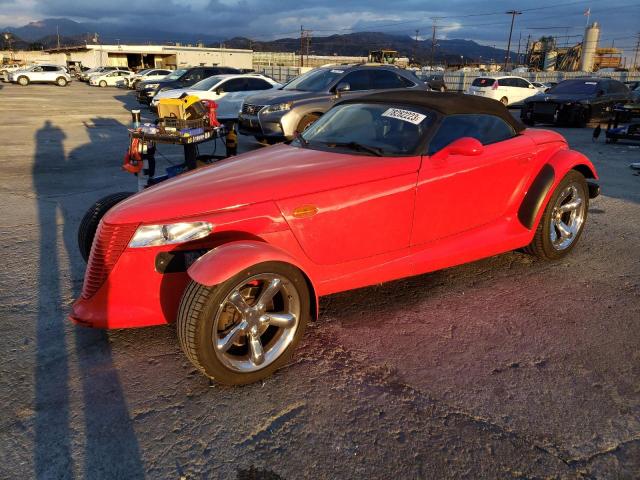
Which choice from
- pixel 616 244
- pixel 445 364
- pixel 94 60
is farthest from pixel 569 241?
pixel 94 60

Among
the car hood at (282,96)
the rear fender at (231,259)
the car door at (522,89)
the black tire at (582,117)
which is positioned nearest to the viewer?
the rear fender at (231,259)

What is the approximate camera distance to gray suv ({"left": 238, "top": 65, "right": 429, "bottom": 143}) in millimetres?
9891

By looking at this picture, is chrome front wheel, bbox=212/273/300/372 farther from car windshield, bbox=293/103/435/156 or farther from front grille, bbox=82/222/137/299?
car windshield, bbox=293/103/435/156

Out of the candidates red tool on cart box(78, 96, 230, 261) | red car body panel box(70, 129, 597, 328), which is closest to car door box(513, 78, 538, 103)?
red tool on cart box(78, 96, 230, 261)

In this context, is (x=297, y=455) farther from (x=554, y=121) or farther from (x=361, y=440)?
(x=554, y=121)

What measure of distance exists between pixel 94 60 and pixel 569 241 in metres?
83.5

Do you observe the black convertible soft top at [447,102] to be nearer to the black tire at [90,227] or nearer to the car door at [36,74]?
the black tire at [90,227]

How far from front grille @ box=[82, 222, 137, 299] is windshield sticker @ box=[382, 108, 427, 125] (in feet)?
7.12

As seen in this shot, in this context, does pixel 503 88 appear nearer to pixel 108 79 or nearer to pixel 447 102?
pixel 447 102

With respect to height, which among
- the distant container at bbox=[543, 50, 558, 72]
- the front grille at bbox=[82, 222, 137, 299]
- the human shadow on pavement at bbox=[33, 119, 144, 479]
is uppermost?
the distant container at bbox=[543, 50, 558, 72]

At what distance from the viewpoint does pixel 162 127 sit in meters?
5.34

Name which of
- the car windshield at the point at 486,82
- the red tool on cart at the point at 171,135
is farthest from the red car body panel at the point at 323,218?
the car windshield at the point at 486,82

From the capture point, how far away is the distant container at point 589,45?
83.6 meters

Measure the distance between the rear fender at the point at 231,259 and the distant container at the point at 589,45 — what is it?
312 ft
